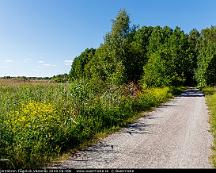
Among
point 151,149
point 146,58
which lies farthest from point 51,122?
point 146,58

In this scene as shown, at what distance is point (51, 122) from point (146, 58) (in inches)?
1917

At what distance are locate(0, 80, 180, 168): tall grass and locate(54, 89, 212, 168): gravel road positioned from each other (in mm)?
782

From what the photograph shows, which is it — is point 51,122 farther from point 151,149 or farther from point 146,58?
point 146,58

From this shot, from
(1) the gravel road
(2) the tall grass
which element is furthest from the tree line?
(1) the gravel road

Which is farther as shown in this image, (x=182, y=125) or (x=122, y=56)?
(x=122, y=56)

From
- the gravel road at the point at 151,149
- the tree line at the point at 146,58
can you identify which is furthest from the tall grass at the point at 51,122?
the tree line at the point at 146,58

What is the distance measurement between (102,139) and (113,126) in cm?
268

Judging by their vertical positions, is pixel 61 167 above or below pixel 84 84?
below

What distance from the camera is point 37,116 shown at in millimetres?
11477

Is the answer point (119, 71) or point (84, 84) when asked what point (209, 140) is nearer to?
point (84, 84)

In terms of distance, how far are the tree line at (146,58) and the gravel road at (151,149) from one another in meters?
18.5

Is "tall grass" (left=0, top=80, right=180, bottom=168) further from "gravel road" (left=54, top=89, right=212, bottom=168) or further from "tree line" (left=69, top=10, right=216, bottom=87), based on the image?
"tree line" (left=69, top=10, right=216, bottom=87)

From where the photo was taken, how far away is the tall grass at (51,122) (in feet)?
32.6

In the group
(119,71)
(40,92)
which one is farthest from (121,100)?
(119,71)
